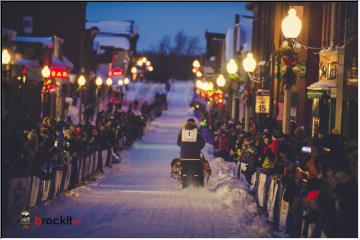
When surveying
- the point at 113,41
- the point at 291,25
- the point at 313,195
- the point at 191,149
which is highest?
the point at 113,41

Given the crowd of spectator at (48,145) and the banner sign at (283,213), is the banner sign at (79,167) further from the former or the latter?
the banner sign at (283,213)

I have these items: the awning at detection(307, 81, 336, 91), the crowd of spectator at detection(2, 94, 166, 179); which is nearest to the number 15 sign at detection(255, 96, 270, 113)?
the awning at detection(307, 81, 336, 91)

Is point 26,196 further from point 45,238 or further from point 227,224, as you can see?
point 227,224

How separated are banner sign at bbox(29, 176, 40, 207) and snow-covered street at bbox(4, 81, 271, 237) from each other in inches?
6.1

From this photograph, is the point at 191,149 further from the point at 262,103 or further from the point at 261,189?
the point at 262,103

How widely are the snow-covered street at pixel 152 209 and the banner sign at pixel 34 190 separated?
16 cm

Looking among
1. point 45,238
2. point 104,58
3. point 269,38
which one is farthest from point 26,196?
point 104,58

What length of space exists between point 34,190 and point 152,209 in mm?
2328

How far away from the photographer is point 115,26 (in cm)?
10838

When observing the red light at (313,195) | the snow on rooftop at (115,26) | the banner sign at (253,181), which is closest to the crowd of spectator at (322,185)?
the red light at (313,195)

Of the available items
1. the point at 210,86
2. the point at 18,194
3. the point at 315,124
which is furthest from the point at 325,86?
the point at 210,86

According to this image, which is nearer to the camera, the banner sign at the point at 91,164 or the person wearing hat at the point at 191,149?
the person wearing hat at the point at 191,149

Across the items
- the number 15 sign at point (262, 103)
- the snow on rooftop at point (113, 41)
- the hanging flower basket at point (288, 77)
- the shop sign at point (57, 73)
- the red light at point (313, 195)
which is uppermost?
the snow on rooftop at point (113, 41)

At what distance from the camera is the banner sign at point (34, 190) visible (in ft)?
43.1
